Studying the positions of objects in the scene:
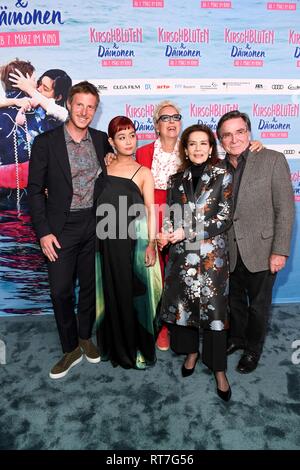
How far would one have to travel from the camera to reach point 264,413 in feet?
7.26

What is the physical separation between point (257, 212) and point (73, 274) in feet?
4.49

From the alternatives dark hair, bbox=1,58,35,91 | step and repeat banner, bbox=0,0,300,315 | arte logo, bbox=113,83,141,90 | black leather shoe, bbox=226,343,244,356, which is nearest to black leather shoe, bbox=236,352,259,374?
black leather shoe, bbox=226,343,244,356

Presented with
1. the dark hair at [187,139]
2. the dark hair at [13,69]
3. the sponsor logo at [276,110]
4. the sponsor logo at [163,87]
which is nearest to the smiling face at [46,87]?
the dark hair at [13,69]

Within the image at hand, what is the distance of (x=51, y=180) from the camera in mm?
2395

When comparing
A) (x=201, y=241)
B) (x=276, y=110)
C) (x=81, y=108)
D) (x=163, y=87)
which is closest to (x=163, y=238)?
(x=201, y=241)

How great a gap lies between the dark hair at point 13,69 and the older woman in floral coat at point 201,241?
1765 mm

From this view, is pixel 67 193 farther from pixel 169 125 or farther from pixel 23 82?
pixel 23 82

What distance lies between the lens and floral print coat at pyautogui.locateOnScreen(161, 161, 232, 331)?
2.15 m

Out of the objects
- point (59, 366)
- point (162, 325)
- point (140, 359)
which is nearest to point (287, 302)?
point (162, 325)

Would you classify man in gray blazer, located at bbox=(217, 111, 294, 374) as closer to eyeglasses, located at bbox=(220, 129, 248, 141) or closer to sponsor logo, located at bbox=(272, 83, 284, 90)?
eyeglasses, located at bbox=(220, 129, 248, 141)

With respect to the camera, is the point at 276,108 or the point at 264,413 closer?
the point at 264,413

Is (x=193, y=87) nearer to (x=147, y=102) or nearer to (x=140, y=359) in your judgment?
(x=147, y=102)

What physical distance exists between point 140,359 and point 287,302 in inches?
74.8

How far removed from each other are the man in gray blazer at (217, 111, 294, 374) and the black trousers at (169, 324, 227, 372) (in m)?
0.41
